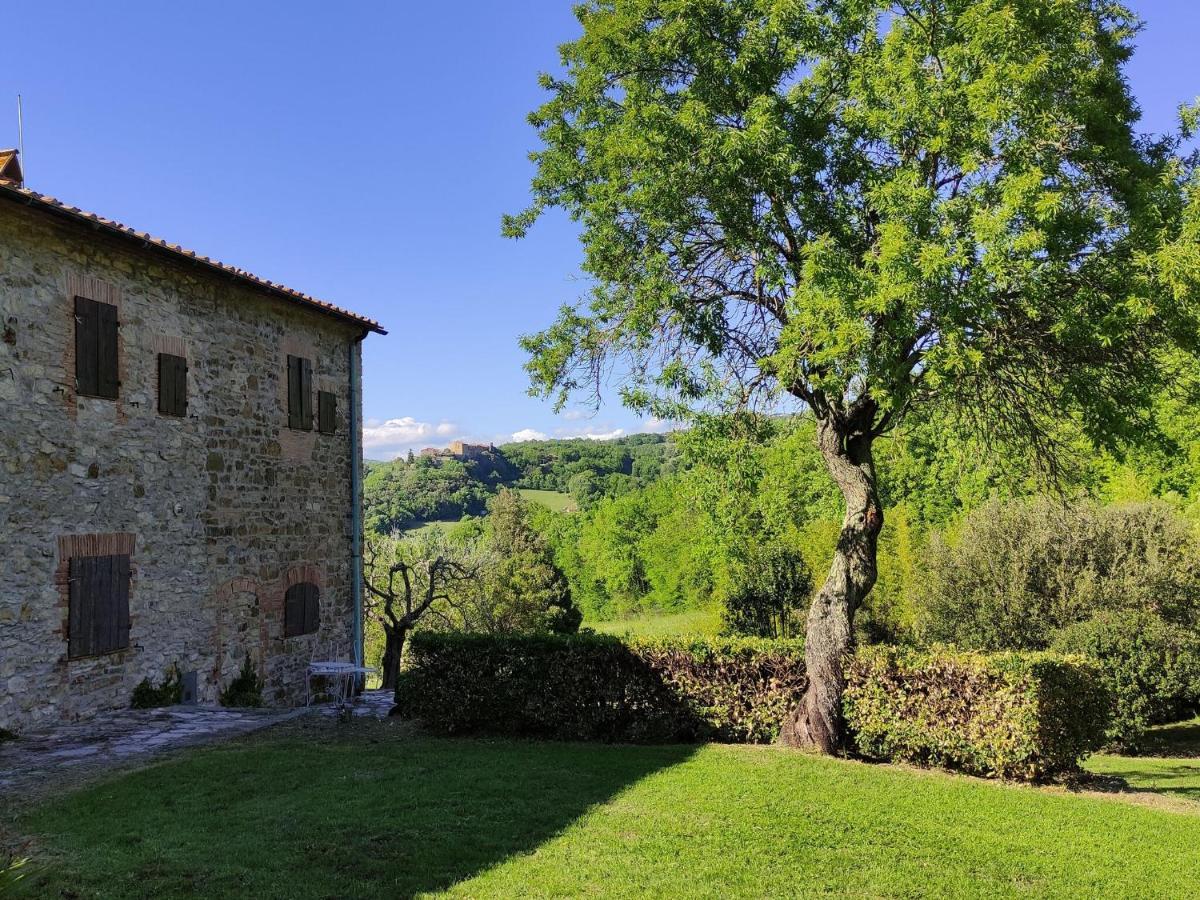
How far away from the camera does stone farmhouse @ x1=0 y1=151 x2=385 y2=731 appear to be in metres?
8.75

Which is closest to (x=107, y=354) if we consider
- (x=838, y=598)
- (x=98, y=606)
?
(x=98, y=606)

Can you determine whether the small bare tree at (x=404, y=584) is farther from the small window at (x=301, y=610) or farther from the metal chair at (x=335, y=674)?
the small window at (x=301, y=610)

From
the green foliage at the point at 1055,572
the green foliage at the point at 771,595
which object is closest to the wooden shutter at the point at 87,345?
the green foliage at the point at 1055,572

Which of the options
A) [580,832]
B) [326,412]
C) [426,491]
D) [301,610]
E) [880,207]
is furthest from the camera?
[426,491]

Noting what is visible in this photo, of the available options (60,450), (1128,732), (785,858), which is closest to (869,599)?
(1128,732)

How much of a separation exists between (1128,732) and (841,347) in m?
11.4

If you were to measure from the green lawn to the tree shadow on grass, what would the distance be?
21mm

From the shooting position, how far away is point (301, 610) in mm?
12984

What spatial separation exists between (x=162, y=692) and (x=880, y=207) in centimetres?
1072

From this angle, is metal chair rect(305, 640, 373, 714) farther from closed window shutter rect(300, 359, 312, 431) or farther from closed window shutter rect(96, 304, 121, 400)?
closed window shutter rect(96, 304, 121, 400)

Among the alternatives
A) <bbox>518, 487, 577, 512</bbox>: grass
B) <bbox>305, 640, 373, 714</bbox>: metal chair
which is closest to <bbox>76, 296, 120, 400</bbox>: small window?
<bbox>305, 640, 373, 714</bbox>: metal chair

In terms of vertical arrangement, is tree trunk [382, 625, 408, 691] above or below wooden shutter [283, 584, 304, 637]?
below

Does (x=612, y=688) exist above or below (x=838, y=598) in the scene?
below

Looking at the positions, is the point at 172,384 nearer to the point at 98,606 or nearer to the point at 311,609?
the point at 98,606
